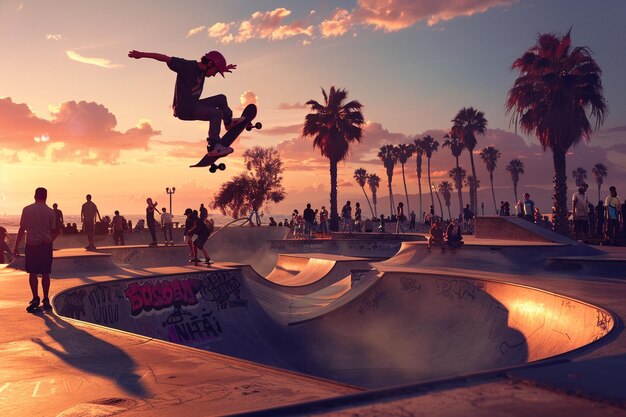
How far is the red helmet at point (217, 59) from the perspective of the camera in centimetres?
844

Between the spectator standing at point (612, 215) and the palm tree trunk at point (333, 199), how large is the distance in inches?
920

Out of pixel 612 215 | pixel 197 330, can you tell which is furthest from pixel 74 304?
pixel 612 215

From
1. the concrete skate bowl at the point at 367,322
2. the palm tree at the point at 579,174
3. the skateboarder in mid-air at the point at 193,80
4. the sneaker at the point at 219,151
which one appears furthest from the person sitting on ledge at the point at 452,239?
the palm tree at the point at 579,174

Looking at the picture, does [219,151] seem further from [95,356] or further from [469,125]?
[469,125]

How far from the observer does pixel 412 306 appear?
547 inches

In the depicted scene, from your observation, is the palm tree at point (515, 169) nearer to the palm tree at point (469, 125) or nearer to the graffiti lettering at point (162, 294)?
the palm tree at point (469, 125)

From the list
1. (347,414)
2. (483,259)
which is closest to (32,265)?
(347,414)

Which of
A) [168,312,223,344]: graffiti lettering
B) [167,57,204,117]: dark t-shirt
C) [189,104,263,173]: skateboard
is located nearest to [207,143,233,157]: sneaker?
[189,104,263,173]: skateboard

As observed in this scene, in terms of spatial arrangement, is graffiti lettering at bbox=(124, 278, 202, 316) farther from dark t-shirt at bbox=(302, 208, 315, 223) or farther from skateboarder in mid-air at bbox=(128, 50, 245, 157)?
dark t-shirt at bbox=(302, 208, 315, 223)

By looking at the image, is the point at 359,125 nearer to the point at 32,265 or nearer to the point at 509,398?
the point at 32,265

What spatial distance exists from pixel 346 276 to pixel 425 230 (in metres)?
22.9

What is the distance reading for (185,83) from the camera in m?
8.42

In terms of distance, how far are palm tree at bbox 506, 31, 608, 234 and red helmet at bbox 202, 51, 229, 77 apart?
22.4m

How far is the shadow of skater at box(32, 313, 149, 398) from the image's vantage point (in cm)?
450
